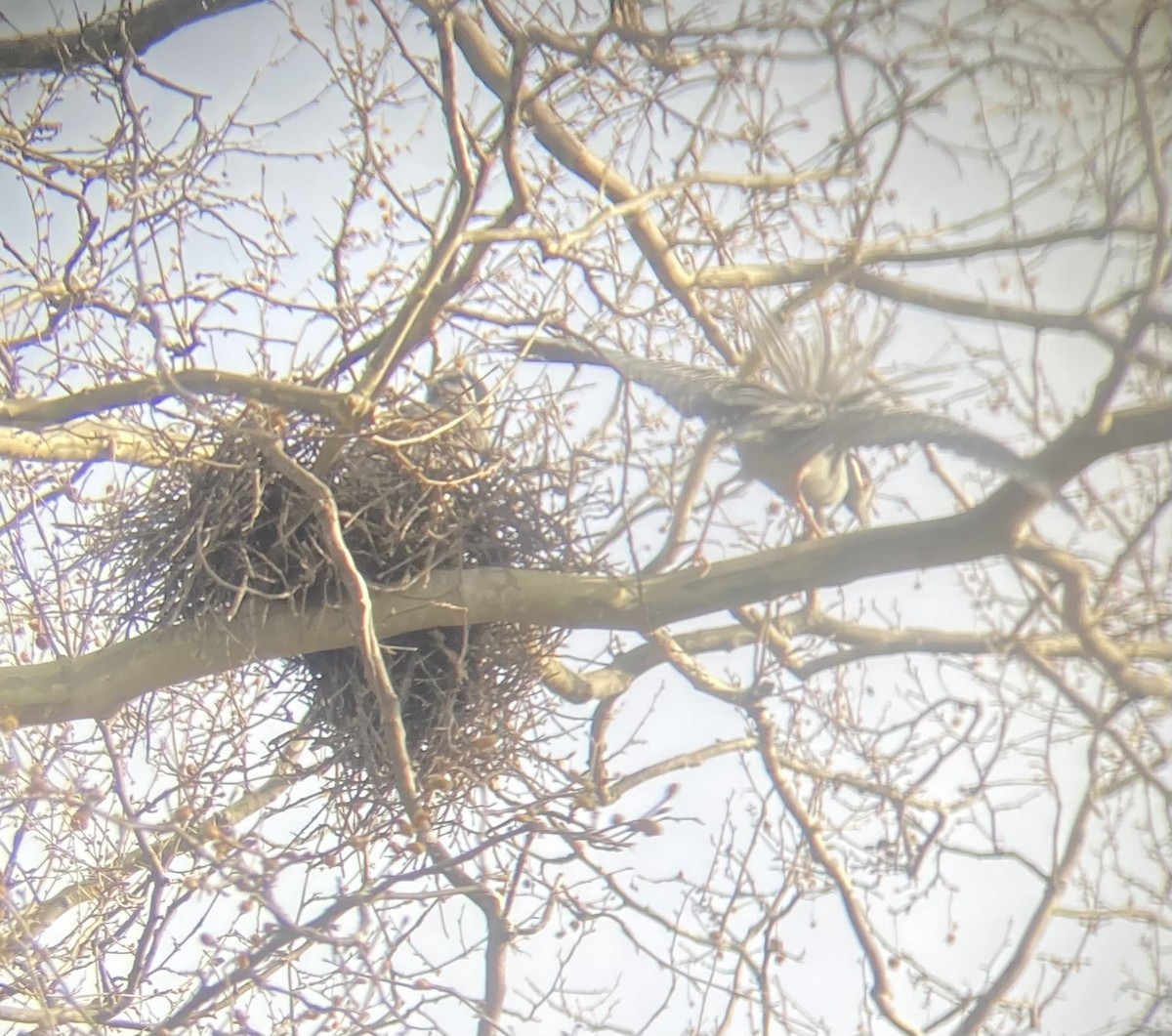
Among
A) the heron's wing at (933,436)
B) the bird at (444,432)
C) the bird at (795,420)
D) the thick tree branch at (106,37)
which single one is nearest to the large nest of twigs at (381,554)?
the bird at (444,432)

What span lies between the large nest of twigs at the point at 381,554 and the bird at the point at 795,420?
261 millimetres

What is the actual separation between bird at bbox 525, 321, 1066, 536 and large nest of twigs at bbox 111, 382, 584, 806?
26 cm

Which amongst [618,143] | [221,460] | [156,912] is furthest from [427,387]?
[156,912]

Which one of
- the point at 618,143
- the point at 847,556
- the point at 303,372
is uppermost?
the point at 618,143

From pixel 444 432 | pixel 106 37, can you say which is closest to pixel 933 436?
pixel 444 432

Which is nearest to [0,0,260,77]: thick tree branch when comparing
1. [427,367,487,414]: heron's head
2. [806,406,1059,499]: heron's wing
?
[427,367,487,414]: heron's head

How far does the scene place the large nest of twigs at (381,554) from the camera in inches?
71.7

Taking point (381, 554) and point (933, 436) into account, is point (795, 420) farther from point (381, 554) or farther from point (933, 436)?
point (381, 554)

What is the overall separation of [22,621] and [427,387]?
137 centimetres

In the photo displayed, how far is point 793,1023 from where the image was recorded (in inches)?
90.4

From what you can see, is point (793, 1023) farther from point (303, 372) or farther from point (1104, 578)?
point (303, 372)

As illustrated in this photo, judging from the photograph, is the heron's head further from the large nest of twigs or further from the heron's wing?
the heron's wing

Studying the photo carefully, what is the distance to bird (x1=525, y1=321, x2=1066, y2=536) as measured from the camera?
164 centimetres

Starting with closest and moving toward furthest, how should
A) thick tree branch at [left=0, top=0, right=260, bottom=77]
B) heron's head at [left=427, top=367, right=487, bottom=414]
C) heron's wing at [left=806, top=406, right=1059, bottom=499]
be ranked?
heron's wing at [left=806, top=406, right=1059, bottom=499]
heron's head at [left=427, top=367, right=487, bottom=414]
thick tree branch at [left=0, top=0, right=260, bottom=77]
